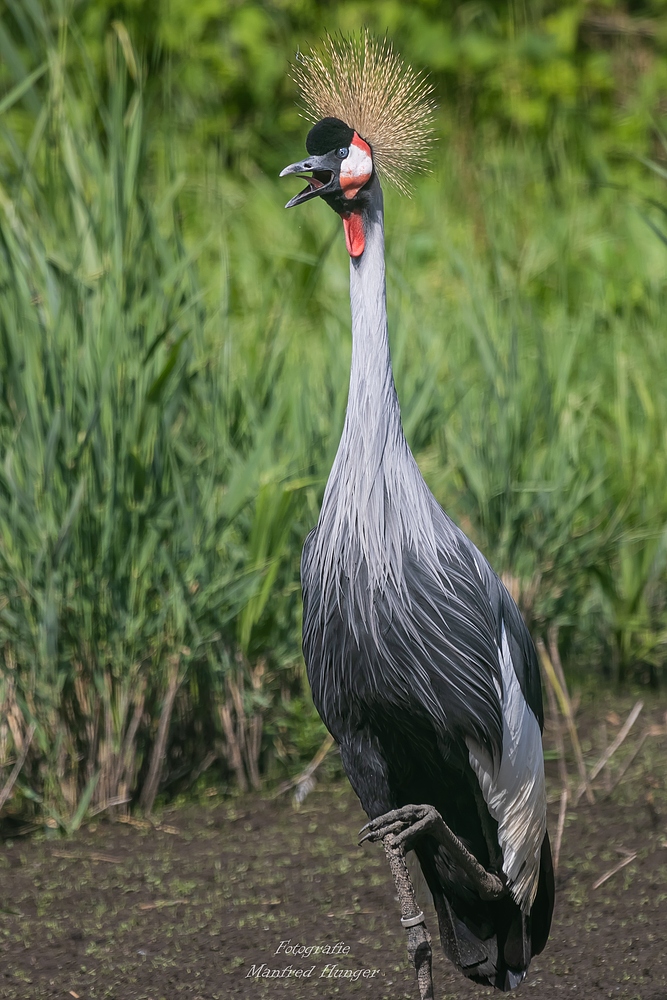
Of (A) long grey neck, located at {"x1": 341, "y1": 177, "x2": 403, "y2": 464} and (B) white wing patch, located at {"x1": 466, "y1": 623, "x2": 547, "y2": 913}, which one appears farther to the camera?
(B) white wing patch, located at {"x1": 466, "y1": 623, "x2": 547, "y2": 913}

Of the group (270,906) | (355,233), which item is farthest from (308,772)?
(355,233)

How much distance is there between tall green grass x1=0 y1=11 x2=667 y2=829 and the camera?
10.2 feet

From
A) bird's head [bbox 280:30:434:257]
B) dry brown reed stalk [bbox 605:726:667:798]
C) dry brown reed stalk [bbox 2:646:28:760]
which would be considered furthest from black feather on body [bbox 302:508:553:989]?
dry brown reed stalk [bbox 2:646:28:760]

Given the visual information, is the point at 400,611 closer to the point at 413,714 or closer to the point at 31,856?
the point at 413,714

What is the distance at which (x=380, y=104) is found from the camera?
8.08ft

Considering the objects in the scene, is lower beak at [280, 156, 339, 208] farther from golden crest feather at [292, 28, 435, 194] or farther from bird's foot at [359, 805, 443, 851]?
bird's foot at [359, 805, 443, 851]

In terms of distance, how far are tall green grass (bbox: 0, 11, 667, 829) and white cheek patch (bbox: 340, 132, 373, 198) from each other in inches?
41.5

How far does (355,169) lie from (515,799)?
4.06 ft

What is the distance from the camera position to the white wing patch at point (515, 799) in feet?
7.86

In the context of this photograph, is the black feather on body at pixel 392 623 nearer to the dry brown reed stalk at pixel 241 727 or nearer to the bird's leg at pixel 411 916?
the bird's leg at pixel 411 916

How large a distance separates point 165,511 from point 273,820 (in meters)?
0.88

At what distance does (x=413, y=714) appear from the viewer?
7.22 ft

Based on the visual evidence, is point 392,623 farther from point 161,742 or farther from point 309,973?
point 161,742

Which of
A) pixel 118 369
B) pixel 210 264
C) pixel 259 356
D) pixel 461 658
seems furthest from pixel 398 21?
pixel 461 658
